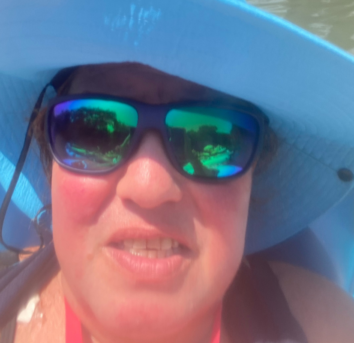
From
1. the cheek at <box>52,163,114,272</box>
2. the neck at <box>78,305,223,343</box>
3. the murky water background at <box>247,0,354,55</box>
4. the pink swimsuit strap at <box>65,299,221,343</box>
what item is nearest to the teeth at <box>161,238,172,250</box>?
the cheek at <box>52,163,114,272</box>

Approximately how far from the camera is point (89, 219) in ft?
2.02

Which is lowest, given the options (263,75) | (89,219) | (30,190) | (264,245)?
(30,190)

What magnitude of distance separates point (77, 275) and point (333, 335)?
0.71 meters

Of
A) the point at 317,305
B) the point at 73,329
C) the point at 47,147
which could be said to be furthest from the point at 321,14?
the point at 73,329

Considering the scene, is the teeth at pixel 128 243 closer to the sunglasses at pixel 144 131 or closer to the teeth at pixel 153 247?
the teeth at pixel 153 247

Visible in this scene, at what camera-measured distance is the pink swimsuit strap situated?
0.79m

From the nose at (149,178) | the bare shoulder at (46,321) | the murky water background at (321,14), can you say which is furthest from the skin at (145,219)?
the murky water background at (321,14)

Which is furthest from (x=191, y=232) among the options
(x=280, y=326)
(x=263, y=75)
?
(x=280, y=326)

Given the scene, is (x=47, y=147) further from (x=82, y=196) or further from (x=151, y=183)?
(x=151, y=183)

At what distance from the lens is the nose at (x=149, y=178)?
0.57 meters

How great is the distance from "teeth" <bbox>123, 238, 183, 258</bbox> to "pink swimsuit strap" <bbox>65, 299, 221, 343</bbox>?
1.09 ft

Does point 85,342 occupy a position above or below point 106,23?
below

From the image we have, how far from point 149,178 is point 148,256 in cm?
17

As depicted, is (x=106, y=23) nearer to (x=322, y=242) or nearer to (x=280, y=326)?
(x=280, y=326)
